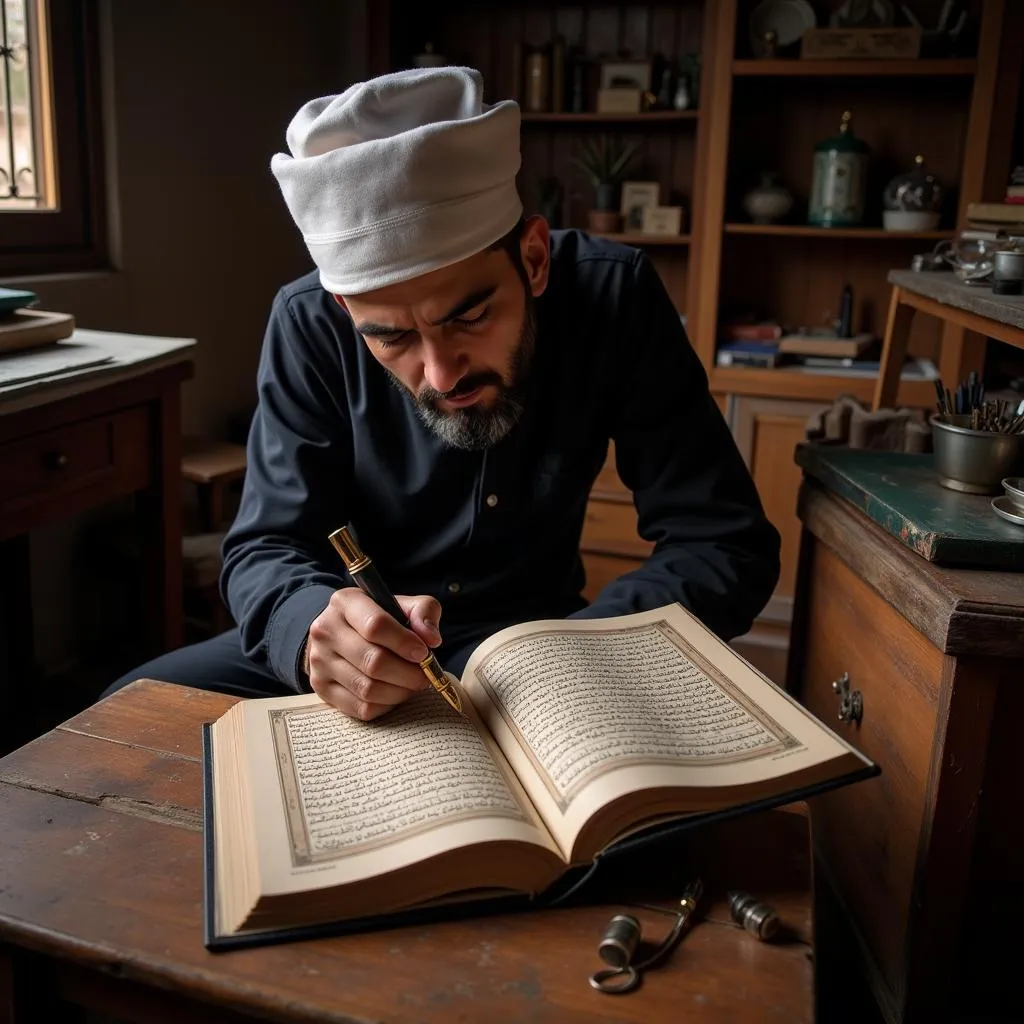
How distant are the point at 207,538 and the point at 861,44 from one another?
6.84ft

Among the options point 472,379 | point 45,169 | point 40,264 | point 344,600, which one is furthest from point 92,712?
point 45,169

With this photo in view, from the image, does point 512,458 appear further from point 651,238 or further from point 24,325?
point 651,238

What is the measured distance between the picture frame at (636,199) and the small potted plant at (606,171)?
31 millimetres

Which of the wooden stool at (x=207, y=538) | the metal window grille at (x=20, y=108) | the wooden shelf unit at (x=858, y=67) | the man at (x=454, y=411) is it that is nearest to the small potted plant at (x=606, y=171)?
the wooden shelf unit at (x=858, y=67)

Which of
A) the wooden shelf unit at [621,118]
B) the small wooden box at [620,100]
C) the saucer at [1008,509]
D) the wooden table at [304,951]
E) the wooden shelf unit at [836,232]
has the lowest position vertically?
the wooden table at [304,951]

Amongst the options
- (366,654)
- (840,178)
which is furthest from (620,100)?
(366,654)

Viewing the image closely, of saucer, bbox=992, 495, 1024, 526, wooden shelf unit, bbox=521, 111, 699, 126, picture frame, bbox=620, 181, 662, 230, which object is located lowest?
saucer, bbox=992, 495, 1024, 526

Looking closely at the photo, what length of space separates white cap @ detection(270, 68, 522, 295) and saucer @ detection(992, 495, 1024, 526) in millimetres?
641

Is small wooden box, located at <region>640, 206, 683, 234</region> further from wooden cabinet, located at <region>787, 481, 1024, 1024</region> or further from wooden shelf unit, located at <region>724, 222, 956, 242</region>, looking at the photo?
wooden cabinet, located at <region>787, 481, 1024, 1024</region>

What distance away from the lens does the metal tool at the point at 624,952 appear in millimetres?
645

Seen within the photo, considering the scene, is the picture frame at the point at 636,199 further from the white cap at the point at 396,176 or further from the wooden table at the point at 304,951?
the wooden table at the point at 304,951

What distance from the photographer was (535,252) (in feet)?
4.07

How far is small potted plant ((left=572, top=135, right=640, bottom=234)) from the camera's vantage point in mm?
3189

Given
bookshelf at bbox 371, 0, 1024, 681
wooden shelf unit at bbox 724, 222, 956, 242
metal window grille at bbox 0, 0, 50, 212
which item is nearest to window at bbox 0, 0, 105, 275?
metal window grille at bbox 0, 0, 50, 212
